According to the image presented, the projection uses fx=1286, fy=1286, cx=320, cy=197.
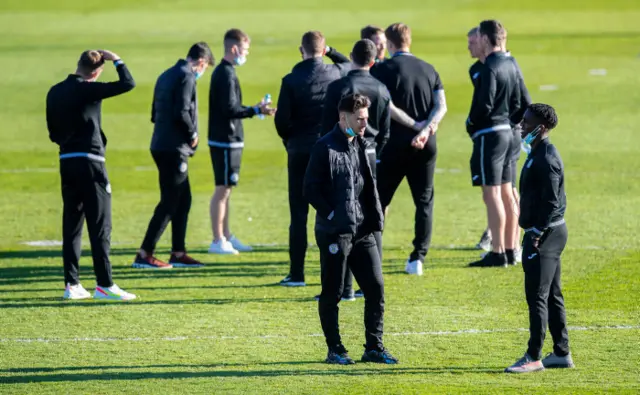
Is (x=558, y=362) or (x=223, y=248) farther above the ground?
(x=558, y=362)

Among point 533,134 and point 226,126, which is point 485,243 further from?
point 533,134

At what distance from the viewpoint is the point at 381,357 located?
375 inches

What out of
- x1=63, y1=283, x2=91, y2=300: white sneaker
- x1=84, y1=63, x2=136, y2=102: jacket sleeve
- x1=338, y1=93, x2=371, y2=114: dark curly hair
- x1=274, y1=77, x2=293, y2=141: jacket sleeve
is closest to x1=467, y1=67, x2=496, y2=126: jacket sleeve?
x1=274, y1=77, x2=293, y2=141: jacket sleeve

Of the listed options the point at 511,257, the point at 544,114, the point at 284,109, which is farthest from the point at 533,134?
the point at 511,257

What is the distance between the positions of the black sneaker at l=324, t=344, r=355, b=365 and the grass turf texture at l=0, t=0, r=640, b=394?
0.45 feet

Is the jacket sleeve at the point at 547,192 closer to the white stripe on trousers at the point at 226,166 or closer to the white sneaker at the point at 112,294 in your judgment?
the white sneaker at the point at 112,294

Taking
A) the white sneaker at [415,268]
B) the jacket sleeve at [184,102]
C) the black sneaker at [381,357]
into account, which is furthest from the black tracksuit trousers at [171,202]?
the black sneaker at [381,357]

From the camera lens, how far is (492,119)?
1325 cm

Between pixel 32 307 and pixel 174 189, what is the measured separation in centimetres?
259

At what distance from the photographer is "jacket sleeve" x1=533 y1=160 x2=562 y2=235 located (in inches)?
356

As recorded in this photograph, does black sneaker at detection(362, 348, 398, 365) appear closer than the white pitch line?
Yes

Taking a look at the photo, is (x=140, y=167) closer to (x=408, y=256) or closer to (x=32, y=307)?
(x=408, y=256)

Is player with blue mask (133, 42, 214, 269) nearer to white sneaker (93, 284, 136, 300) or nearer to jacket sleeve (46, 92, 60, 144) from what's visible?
white sneaker (93, 284, 136, 300)

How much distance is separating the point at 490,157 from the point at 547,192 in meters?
4.26
